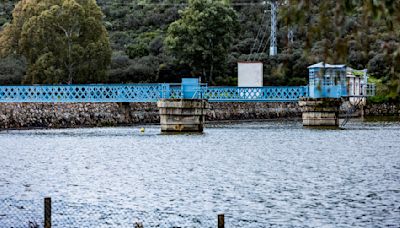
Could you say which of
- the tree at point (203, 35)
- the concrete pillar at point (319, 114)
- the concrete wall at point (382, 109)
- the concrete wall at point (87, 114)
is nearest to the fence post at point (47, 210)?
the concrete pillar at point (319, 114)

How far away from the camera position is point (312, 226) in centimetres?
1942

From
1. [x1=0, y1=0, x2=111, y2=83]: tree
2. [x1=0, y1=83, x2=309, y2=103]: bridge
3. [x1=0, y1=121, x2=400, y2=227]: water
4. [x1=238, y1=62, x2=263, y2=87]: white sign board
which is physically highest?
[x1=0, y1=0, x2=111, y2=83]: tree

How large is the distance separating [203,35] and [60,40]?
16213mm

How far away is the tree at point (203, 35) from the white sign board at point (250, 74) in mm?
9515

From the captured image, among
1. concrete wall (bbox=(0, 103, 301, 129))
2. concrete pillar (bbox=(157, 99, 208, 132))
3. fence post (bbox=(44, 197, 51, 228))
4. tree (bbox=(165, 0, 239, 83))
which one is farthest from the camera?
tree (bbox=(165, 0, 239, 83))

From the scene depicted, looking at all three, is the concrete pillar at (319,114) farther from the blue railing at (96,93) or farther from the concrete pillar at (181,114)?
the concrete pillar at (181,114)

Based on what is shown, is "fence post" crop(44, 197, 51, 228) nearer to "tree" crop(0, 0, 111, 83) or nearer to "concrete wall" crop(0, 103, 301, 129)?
"concrete wall" crop(0, 103, 301, 129)

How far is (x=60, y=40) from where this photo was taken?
67.4 m

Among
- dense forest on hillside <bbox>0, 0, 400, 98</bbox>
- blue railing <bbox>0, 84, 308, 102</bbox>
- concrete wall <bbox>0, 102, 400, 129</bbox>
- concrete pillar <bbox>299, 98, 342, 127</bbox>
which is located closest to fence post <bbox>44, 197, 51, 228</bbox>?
dense forest on hillside <bbox>0, 0, 400, 98</bbox>

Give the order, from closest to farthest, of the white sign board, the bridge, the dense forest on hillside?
the bridge
the white sign board
the dense forest on hillside

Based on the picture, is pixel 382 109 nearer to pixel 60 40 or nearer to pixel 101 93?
pixel 60 40

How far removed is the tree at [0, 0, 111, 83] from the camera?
6669cm

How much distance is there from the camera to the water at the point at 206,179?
20750 mm

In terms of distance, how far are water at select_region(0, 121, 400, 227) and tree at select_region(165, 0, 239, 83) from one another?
32206 millimetres
